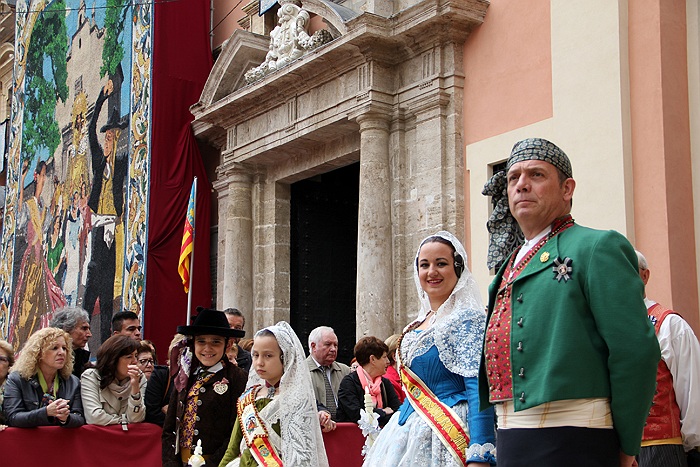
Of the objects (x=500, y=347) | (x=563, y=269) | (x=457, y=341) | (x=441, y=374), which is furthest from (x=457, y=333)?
(x=563, y=269)

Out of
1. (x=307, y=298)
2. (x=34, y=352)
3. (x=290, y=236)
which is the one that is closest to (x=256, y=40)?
(x=290, y=236)

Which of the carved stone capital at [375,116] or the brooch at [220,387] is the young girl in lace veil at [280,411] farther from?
the carved stone capital at [375,116]

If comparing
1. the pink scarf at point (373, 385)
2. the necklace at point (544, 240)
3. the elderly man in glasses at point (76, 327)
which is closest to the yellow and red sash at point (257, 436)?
the pink scarf at point (373, 385)

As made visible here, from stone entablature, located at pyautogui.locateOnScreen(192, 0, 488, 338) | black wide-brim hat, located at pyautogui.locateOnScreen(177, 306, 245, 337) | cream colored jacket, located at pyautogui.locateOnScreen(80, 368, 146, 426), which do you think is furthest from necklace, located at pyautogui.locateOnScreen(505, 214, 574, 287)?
stone entablature, located at pyautogui.locateOnScreen(192, 0, 488, 338)

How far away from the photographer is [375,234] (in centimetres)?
1144

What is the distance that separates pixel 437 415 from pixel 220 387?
238cm

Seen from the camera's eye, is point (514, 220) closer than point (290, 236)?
Yes

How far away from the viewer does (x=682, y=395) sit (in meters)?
4.73

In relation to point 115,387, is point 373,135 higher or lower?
higher

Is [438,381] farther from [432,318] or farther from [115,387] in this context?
[115,387]

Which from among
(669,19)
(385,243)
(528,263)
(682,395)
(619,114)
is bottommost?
(682,395)

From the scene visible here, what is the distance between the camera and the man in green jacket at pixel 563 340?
112 inches

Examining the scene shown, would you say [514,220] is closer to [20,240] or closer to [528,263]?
[528,263]

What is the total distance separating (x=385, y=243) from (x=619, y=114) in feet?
11.4
